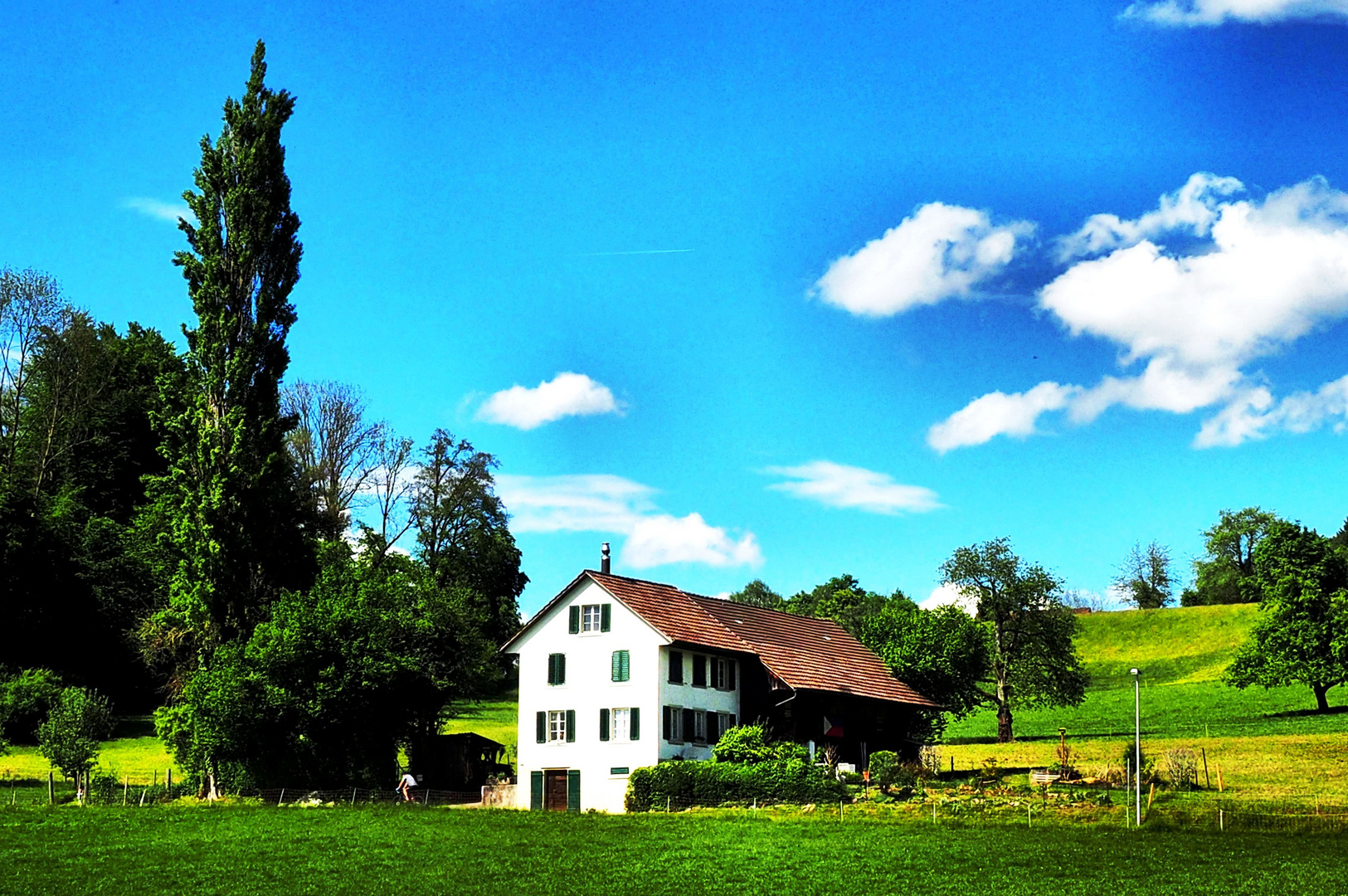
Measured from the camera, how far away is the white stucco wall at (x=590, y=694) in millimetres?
54219

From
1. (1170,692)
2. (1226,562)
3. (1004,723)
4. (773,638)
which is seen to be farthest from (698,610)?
(1226,562)

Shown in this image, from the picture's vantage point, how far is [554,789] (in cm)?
5509

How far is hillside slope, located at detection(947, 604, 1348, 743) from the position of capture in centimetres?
7656

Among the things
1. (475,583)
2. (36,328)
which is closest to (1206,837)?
(475,583)

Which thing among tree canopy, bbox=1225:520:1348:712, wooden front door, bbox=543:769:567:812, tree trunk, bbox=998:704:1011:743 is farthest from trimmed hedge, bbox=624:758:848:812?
tree canopy, bbox=1225:520:1348:712

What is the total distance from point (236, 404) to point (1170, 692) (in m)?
71.5

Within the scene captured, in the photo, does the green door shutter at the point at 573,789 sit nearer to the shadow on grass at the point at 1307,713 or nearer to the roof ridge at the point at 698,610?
the roof ridge at the point at 698,610

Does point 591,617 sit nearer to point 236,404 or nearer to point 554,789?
point 554,789

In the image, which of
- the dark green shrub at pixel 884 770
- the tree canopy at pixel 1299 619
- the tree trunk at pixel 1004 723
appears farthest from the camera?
the tree trunk at pixel 1004 723

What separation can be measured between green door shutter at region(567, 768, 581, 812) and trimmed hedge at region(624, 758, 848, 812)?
433cm

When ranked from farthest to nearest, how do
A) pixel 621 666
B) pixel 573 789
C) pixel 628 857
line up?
pixel 621 666, pixel 573 789, pixel 628 857

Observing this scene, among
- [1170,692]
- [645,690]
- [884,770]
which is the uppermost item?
[645,690]

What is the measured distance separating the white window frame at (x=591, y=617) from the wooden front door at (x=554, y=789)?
596cm

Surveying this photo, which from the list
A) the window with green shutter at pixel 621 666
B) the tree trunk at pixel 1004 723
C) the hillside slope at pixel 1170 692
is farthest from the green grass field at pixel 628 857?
the tree trunk at pixel 1004 723
